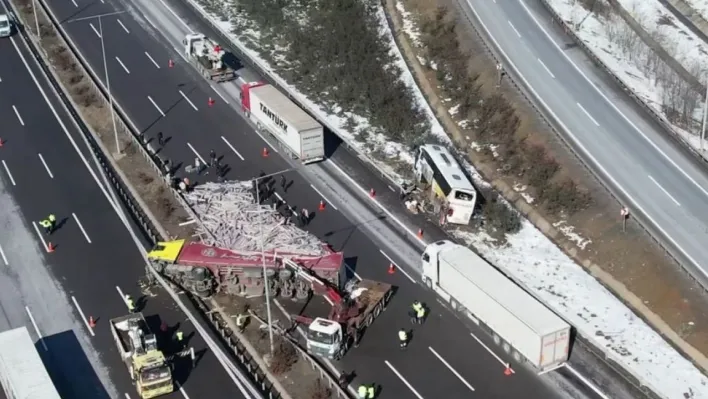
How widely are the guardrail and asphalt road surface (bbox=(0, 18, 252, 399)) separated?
108cm

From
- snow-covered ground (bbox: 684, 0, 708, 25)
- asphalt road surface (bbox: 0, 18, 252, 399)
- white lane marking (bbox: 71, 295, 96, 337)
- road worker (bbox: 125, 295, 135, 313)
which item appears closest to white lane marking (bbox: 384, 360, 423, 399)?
asphalt road surface (bbox: 0, 18, 252, 399)

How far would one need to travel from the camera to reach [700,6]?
3159 inches

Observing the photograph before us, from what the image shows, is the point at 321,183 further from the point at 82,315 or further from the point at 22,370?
the point at 22,370

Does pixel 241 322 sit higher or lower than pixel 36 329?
higher

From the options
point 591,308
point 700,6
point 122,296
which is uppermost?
point 700,6

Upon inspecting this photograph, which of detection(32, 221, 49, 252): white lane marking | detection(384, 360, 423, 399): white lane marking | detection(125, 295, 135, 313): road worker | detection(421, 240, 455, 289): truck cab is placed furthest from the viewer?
detection(32, 221, 49, 252): white lane marking

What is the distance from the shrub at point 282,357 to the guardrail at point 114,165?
83 centimetres

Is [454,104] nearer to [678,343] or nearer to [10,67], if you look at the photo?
[678,343]

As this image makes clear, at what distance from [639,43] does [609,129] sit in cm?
1574

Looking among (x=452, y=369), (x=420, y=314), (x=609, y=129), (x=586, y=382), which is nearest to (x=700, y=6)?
(x=609, y=129)

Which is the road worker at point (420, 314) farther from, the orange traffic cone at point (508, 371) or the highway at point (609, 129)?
the highway at point (609, 129)

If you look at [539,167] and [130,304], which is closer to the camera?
[130,304]

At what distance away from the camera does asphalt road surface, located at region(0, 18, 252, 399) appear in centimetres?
4494

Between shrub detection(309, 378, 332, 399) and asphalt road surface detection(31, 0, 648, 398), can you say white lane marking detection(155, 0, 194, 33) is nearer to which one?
asphalt road surface detection(31, 0, 648, 398)
